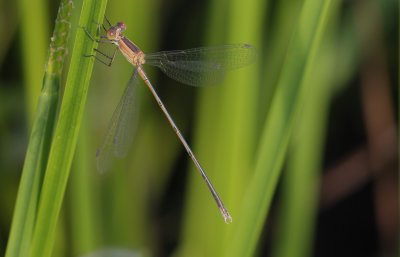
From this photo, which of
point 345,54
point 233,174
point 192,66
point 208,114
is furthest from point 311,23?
point 345,54

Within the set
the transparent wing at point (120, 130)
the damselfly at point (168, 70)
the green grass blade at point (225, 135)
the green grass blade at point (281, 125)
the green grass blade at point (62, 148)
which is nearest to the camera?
the green grass blade at point (62, 148)

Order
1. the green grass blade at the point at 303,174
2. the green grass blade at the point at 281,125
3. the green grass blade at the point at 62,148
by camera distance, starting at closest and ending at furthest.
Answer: the green grass blade at the point at 62,148, the green grass blade at the point at 281,125, the green grass blade at the point at 303,174

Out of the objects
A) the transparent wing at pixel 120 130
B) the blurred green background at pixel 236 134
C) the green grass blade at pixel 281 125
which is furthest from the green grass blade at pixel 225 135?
the green grass blade at pixel 281 125

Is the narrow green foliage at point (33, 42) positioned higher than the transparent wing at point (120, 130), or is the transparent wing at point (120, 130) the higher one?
the narrow green foliage at point (33, 42)

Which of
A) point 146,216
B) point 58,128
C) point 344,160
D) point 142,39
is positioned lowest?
point 146,216

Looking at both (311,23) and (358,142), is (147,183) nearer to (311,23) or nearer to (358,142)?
(358,142)

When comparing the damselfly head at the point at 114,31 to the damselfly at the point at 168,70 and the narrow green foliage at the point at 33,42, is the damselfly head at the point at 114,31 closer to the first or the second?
the damselfly at the point at 168,70

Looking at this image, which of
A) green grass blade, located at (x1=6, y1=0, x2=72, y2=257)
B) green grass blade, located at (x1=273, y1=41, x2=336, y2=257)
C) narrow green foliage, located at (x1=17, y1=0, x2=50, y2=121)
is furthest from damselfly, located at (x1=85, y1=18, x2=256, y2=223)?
green grass blade, located at (x1=6, y1=0, x2=72, y2=257)
